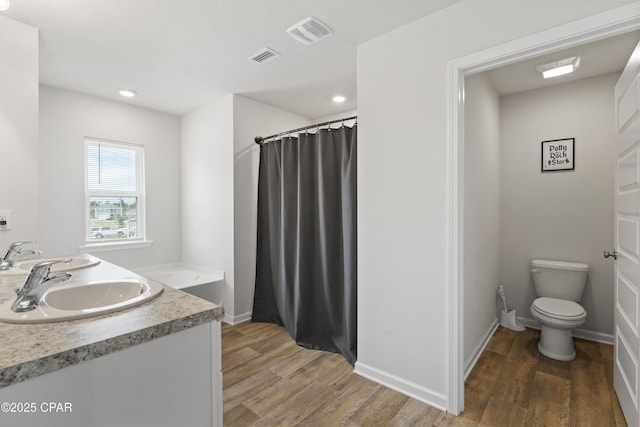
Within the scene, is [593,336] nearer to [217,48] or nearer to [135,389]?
[135,389]

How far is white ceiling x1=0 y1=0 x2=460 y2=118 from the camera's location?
1793 mm

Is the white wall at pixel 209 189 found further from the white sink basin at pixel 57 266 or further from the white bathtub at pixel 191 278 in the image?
the white sink basin at pixel 57 266

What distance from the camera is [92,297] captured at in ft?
4.21

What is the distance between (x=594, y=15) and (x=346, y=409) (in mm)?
2409

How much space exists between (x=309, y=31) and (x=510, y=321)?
318 centimetres

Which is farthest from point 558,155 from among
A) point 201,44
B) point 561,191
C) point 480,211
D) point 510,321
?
point 201,44

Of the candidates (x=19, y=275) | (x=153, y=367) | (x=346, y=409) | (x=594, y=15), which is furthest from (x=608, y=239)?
(x=19, y=275)

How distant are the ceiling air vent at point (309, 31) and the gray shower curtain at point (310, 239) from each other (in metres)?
0.71

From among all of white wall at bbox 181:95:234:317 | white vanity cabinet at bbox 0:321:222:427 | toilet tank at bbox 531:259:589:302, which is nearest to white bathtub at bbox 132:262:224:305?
white wall at bbox 181:95:234:317

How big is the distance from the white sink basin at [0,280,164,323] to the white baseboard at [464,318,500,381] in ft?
7.08

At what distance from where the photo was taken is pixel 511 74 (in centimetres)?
267

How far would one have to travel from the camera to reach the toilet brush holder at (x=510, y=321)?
2.97 meters

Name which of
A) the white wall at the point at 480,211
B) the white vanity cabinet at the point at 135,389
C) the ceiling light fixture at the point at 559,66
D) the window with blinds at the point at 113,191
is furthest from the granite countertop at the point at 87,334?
the ceiling light fixture at the point at 559,66

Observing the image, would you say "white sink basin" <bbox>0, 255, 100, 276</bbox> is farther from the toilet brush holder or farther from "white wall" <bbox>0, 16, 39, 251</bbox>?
the toilet brush holder
